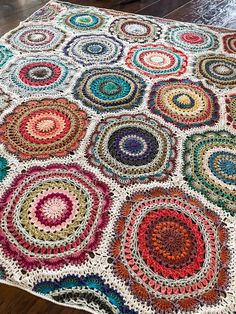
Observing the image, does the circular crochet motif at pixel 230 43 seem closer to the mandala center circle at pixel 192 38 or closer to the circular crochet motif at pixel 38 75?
the mandala center circle at pixel 192 38

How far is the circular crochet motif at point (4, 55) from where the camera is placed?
135cm

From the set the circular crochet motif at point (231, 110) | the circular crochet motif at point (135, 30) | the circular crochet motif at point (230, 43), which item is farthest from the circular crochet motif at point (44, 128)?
the circular crochet motif at point (230, 43)

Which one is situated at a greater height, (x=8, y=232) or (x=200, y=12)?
(x=200, y=12)

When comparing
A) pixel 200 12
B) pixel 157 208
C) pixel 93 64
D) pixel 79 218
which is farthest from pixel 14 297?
pixel 200 12

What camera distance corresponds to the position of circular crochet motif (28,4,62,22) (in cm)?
167

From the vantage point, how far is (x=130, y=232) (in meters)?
0.79

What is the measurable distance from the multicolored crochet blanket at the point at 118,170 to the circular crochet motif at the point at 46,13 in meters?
0.14

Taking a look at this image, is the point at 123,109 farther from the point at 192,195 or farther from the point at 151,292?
the point at 151,292

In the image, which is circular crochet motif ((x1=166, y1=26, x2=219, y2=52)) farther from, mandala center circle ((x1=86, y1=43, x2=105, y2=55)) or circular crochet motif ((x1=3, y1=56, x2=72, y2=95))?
circular crochet motif ((x1=3, y1=56, x2=72, y2=95))

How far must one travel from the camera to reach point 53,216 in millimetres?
813

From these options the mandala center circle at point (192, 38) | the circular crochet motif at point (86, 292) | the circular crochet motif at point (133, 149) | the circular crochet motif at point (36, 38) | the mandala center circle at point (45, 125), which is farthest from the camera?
the mandala center circle at point (192, 38)

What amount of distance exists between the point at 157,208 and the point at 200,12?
1471 millimetres

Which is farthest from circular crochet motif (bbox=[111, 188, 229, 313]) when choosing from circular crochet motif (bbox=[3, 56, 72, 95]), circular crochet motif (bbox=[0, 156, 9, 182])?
circular crochet motif (bbox=[3, 56, 72, 95])

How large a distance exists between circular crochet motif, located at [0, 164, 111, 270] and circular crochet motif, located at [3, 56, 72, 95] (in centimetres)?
42
